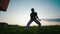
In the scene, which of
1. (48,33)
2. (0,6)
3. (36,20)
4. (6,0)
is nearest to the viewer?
(48,33)

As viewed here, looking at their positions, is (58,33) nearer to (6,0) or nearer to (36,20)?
(36,20)

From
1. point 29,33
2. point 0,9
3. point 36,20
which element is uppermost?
point 0,9

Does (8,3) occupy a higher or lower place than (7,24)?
higher

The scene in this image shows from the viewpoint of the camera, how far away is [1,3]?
54.1ft

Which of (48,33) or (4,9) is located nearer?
(48,33)

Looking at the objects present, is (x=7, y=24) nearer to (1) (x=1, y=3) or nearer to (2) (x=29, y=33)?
(1) (x=1, y=3)

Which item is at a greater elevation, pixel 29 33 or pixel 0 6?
pixel 0 6

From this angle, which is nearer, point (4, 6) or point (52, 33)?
point (52, 33)

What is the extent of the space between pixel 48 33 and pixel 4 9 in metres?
7.95

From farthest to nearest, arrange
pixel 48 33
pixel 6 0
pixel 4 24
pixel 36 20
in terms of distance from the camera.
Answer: pixel 4 24, pixel 6 0, pixel 36 20, pixel 48 33

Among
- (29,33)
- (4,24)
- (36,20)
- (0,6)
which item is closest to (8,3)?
(0,6)

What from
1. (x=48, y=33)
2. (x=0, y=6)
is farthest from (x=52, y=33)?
(x=0, y=6)

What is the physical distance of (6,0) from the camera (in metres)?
17.2

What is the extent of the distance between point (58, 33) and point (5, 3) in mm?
8609
